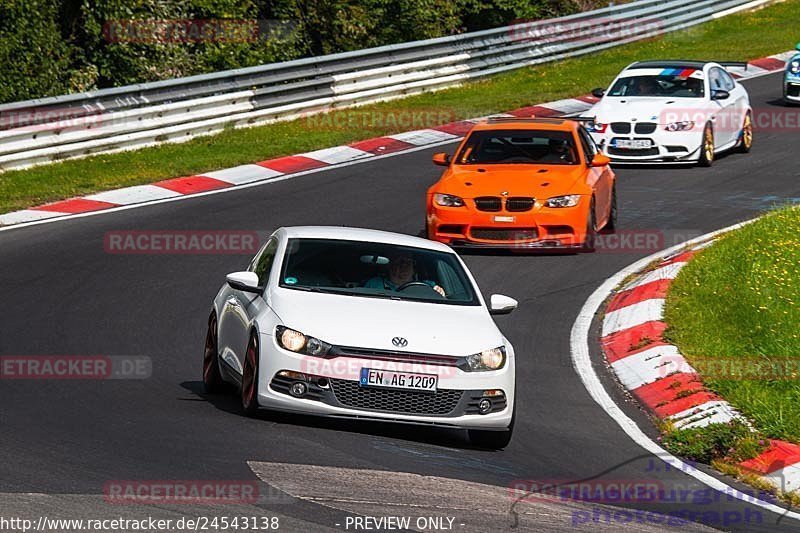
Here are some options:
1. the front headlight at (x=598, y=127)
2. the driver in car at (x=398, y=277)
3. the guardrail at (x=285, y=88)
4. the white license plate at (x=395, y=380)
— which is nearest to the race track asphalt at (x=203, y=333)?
the white license plate at (x=395, y=380)

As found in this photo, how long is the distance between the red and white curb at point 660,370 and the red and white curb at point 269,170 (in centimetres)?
728

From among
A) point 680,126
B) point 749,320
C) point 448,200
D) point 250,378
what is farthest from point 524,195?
point 250,378

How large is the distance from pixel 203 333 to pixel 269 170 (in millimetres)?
9399

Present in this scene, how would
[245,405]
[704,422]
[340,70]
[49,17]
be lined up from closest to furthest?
[245,405]
[704,422]
[49,17]
[340,70]

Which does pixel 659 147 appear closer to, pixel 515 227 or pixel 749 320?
pixel 515 227

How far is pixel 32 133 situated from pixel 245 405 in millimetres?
12643

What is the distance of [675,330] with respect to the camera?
43.3 ft

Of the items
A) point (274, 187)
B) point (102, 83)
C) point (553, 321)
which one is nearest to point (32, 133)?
point (274, 187)

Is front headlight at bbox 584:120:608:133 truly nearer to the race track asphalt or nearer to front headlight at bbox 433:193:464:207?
the race track asphalt

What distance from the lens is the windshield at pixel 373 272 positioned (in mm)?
10453

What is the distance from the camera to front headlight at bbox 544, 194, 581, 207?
56.1ft

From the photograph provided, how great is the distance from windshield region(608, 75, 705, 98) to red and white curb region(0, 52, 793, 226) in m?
3.26

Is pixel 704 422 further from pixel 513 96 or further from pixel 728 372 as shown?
pixel 513 96

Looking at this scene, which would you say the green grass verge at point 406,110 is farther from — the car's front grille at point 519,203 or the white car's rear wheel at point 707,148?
the car's front grille at point 519,203
